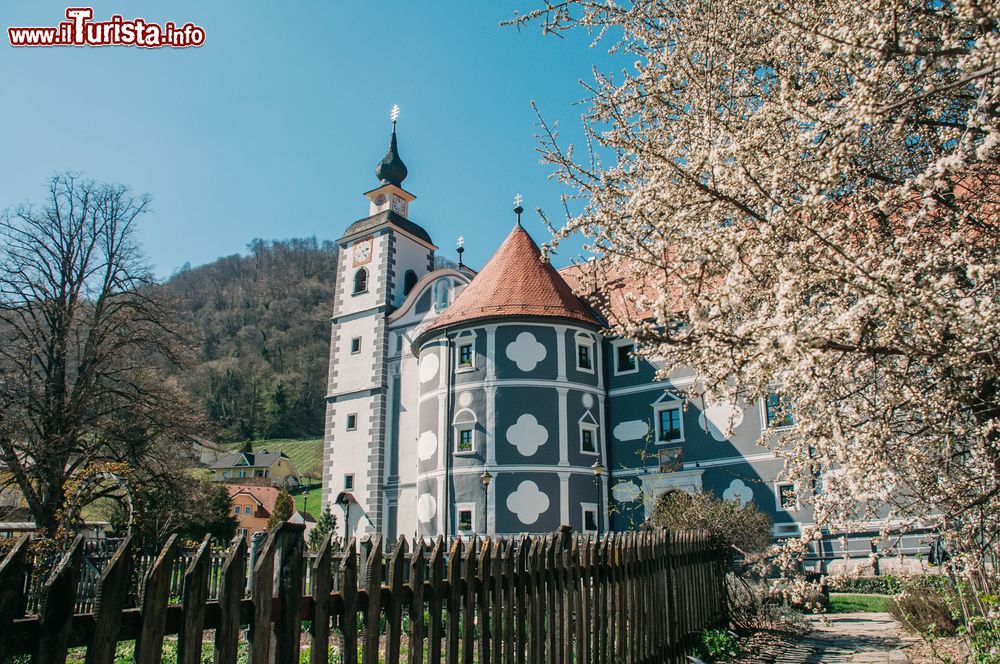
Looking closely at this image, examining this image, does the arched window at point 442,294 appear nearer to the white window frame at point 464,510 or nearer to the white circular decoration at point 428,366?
the white circular decoration at point 428,366

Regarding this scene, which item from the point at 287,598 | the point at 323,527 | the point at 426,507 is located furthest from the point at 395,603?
the point at 323,527

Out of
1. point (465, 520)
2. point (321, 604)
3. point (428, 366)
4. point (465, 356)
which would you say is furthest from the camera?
point (428, 366)

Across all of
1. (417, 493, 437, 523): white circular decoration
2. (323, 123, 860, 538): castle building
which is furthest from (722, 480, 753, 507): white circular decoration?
(417, 493, 437, 523): white circular decoration

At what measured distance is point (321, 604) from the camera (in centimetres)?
311

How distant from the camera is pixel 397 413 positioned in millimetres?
31875

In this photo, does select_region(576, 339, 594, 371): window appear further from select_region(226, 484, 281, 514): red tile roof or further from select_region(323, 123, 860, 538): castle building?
select_region(226, 484, 281, 514): red tile roof

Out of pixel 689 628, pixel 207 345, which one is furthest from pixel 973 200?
pixel 207 345

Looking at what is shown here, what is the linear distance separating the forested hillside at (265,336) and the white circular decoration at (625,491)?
6567 centimetres

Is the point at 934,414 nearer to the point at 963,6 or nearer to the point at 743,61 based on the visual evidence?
the point at 963,6

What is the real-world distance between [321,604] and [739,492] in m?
22.3

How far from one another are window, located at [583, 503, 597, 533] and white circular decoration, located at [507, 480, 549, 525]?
1.56 meters

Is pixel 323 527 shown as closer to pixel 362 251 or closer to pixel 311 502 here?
pixel 362 251

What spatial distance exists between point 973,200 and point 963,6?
195 cm

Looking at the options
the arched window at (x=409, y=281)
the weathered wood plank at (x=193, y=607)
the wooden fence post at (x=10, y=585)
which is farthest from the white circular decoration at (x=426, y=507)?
the wooden fence post at (x=10, y=585)
